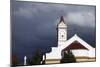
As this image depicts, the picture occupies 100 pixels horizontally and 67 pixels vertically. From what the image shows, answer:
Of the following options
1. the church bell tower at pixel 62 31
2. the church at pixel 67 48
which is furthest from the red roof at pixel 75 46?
the church bell tower at pixel 62 31

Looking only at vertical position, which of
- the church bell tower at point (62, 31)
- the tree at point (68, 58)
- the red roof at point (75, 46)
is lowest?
the tree at point (68, 58)

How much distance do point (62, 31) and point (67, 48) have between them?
0.69 feet

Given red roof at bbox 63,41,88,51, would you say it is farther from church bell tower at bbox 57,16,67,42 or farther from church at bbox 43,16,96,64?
church bell tower at bbox 57,16,67,42

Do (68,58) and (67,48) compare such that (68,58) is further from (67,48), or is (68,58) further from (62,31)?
(62,31)

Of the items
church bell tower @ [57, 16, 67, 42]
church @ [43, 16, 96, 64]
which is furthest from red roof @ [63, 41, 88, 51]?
church bell tower @ [57, 16, 67, 42]

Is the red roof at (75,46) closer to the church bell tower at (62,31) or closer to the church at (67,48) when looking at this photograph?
the church at (67,48)

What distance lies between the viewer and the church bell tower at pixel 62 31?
236cm

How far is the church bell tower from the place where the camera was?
236 cm

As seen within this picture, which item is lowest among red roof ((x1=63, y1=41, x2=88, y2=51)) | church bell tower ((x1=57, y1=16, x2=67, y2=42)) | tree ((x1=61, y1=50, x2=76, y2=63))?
tree ((x1=61, y1=50, x2=76, y2=63))

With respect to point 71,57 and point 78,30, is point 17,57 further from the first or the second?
point 78,30

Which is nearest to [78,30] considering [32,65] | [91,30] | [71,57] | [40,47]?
[91,30]

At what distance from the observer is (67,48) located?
2.39 m

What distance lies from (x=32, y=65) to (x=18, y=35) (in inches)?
14.6

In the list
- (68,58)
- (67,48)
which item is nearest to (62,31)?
(67,48)
